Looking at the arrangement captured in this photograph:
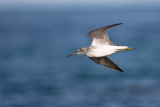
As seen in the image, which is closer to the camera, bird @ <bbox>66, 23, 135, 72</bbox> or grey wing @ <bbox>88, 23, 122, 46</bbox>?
bird @ <bbox>66, 23, 135, 72</bbox>

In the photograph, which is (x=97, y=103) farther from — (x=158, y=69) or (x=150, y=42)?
(x=150, y=42)

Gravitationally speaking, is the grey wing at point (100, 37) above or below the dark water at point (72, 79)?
below

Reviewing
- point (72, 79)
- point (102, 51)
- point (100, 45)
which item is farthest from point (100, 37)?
point (72, 79)

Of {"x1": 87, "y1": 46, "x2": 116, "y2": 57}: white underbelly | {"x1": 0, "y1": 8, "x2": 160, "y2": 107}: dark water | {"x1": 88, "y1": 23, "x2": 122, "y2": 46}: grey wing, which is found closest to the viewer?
{"x1": 87, "y1": 46, "x2": 116, "y2": 57}: white underbelly

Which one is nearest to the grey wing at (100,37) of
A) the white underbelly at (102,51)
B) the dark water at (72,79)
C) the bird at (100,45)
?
the bird at (100,45)

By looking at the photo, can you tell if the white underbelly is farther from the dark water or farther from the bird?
the dark water

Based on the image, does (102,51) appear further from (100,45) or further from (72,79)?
(72,79)

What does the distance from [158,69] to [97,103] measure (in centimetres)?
1480

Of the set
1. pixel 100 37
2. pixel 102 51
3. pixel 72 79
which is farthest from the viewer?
pixel 72 79

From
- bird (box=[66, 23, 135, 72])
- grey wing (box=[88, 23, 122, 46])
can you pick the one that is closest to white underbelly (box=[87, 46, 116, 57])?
bird (box=[66, 23, 135, 72])

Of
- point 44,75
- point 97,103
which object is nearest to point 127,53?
point 44,75

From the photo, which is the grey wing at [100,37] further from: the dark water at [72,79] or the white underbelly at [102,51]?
the dark water at [72,79]

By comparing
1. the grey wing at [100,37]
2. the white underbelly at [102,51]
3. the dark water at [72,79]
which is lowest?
the white underbelly at [102,51]

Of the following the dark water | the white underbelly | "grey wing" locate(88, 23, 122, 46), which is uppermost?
the dark water
